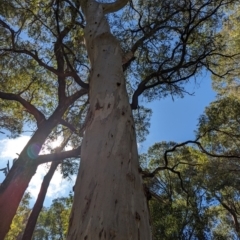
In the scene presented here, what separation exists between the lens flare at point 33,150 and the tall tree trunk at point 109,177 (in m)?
2.90

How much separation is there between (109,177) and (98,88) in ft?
3.51

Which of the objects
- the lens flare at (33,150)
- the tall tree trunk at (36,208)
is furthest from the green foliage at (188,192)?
the lens flare at (33,150)

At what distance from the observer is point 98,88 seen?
2.23m

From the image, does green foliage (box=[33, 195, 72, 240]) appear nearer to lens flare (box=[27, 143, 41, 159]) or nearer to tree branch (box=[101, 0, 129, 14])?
lens flare (box=[27, 143, 41, 159])

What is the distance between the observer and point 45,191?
235 inches

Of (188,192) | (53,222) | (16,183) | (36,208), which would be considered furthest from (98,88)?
(53,222)

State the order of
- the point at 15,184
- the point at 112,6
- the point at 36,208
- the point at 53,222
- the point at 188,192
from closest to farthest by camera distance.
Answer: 1. the point at 15,184
2. the point at 112,6
3. the point at 36,208
4. the point at 188,192
5. the point at 53,222

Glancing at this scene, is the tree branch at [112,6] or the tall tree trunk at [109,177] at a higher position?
the tree branch at [112,6]

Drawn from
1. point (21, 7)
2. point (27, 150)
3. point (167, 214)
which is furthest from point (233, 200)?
point (21, 7)

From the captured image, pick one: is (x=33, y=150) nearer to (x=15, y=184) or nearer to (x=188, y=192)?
(x=15, y=184)

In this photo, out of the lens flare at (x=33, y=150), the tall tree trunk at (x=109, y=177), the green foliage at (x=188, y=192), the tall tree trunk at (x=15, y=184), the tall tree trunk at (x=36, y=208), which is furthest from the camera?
the green foliage at (x=188, y=192)

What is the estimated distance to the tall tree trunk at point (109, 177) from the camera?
1.11m

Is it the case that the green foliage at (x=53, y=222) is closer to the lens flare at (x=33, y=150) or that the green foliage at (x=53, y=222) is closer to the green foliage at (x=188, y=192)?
the green foliage at (x=188, y=192)

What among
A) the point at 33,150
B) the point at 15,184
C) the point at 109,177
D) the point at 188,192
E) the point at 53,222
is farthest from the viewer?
the point at 53,222
